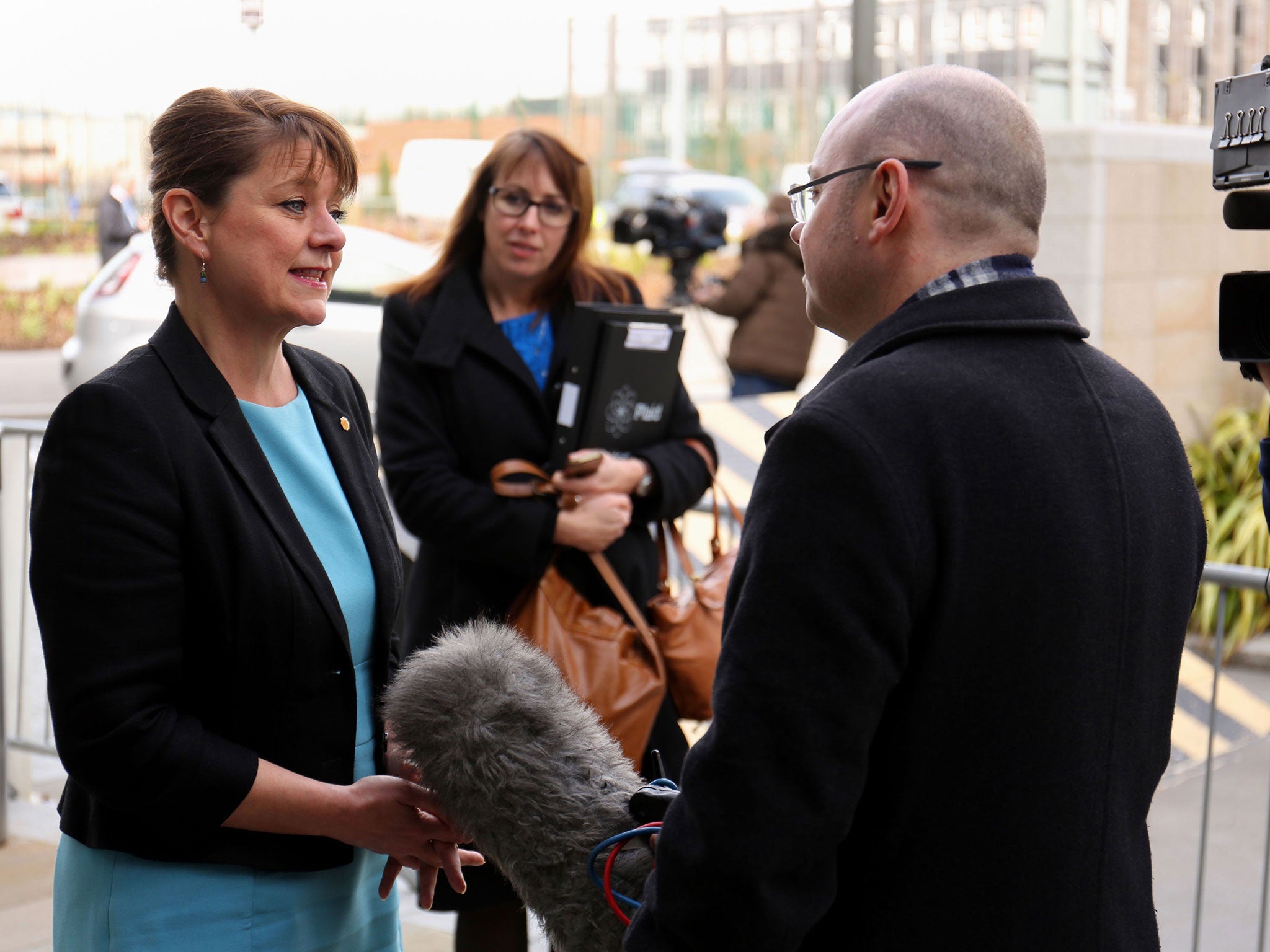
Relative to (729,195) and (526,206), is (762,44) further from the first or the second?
(526,206)

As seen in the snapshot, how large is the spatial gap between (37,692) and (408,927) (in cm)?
219

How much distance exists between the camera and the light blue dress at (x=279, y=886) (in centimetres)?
187

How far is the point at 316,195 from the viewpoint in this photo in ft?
6.69

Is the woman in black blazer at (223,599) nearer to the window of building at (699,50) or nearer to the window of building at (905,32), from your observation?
the window of building at (905,32)

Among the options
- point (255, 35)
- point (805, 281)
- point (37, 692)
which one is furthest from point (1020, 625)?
point (37, 692)

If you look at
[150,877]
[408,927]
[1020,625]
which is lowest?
[408,927]

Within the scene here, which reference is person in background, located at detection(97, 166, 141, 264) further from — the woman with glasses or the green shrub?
the woman with glasses

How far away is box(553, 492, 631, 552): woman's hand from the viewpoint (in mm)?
3121

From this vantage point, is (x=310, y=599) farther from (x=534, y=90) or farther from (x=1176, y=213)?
(x=534, y=90)

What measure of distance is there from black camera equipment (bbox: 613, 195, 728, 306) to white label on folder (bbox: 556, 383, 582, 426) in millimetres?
5652

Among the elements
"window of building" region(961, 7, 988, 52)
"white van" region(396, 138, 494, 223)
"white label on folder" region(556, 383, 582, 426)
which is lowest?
"white label on folder" region(556, 383, 582, 426)

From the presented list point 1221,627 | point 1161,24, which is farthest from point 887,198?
point 1161,24

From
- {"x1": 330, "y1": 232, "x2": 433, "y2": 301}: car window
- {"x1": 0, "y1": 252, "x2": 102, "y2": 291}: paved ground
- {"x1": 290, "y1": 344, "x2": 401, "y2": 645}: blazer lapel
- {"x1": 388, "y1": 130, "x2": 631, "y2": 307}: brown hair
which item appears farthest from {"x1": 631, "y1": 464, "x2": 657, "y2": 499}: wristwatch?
{"x1": 0, "y1": 252, "x2": 102, "y2": 291}: paved ground

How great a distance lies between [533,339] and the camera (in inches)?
133
